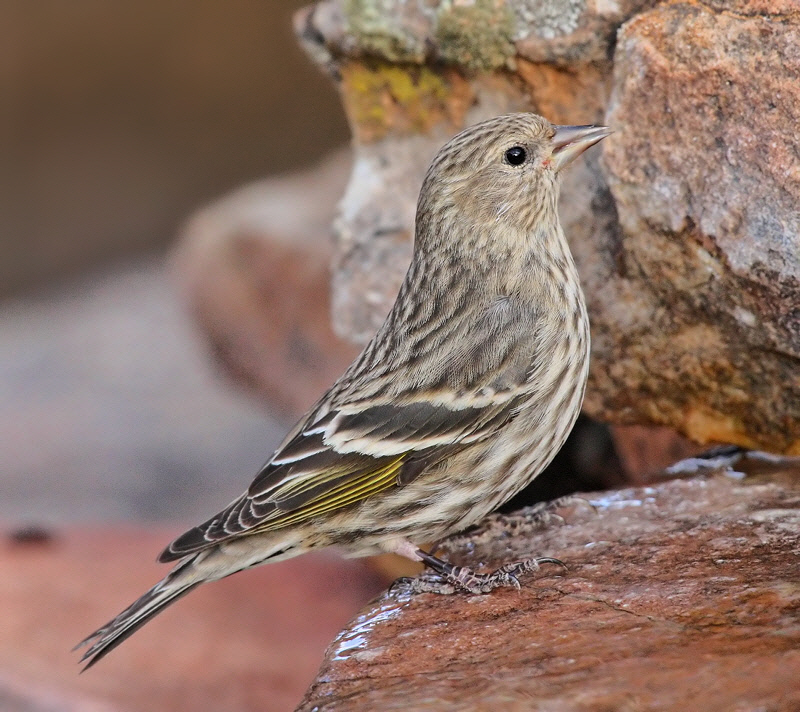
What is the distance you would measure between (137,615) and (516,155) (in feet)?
5.92

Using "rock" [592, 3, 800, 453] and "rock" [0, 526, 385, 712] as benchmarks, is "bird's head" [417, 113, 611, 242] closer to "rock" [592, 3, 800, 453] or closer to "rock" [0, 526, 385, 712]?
"rock" [592, 3, 800, 453]

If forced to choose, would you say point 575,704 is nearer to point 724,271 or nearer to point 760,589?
point 760,589

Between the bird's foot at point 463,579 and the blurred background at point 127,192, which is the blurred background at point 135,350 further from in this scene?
the bird's foot at point 463,579

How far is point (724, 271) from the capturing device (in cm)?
328

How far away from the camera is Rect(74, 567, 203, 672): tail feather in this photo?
10.6 ft

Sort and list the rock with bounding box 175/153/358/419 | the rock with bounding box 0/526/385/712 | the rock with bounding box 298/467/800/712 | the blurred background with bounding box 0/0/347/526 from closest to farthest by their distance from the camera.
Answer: the rock with bounding box 298/467/800/712 → the rock with bounding box 0/526/385/712 → the rock with bounding box 175/153/358/419 → the blurred background with bounding box 0/0/347/526

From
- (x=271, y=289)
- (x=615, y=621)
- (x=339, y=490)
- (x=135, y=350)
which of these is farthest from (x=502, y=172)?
(x=135, y=350)

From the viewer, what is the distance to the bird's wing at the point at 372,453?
329 cm

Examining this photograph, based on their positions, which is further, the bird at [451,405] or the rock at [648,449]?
the rock at [648,449]

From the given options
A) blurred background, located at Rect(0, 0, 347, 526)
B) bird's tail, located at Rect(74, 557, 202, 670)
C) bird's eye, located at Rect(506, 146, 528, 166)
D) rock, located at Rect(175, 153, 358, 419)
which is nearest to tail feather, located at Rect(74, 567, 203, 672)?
bird's tail, located at Rect(74, 557, 202, 670)

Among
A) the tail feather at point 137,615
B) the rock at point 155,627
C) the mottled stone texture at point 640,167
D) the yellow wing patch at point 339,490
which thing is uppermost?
the mottled stone texture at point 640,167

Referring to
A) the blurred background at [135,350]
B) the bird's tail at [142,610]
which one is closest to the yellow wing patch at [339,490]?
the bird's tail at [142,610]

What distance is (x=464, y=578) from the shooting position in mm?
3162

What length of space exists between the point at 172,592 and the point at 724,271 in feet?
6.14
